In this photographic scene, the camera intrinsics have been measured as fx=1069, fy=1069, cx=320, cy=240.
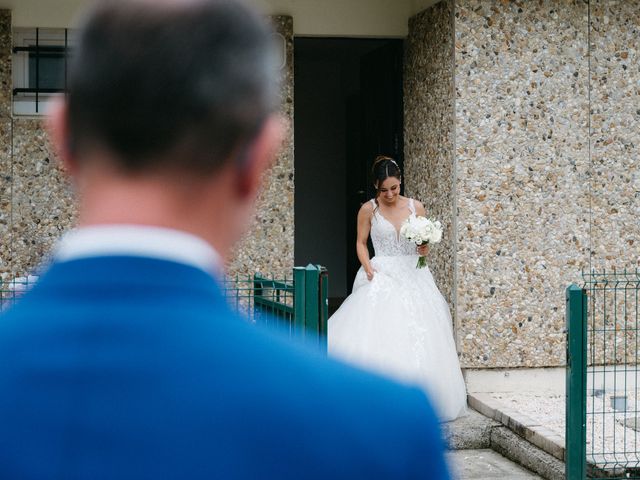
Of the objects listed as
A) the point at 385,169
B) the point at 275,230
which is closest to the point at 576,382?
the point at 385,169

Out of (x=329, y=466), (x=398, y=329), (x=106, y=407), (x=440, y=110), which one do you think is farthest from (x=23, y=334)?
(x=440, y=110)

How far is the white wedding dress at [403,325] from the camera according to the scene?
8.20 m

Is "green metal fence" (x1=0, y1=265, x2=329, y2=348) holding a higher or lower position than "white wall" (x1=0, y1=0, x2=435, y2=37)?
lower

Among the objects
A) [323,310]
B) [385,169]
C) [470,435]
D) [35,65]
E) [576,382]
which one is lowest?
[470,435]

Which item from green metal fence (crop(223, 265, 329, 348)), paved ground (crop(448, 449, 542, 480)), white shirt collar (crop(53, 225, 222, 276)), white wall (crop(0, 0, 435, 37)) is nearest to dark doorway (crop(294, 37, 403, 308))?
white wall (crop(0, 0, 435, 37))

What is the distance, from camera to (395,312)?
27.9ft

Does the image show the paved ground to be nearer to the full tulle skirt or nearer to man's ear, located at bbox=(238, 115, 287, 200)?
the full tulle skirt

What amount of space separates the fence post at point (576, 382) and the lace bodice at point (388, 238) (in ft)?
10.4

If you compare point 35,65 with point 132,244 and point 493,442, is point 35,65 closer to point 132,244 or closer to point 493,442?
point 493,442

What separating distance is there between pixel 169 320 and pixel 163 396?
0.06 m

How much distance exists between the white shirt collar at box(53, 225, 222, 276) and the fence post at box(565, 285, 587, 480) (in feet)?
16.5

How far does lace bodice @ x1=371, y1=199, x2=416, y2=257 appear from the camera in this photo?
8891mm

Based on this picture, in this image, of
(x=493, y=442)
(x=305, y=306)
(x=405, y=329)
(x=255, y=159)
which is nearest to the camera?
(x=255, y=159)

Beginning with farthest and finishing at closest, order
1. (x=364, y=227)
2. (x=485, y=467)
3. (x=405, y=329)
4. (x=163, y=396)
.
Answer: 1. (x=364, y=227)
2. (x=405, y=329)
3. (x=485, y=467)
4. (x=163, y=396)
